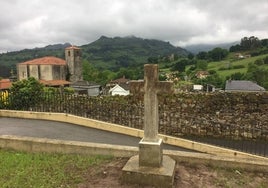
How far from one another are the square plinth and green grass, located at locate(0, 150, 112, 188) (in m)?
1.22

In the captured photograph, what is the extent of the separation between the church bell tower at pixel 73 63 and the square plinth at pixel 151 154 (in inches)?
2368

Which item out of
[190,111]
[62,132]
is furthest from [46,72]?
[62,132]

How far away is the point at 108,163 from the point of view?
241 inches

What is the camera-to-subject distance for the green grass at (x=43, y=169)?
5.25 m

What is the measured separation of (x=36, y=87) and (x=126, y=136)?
5.59 meters

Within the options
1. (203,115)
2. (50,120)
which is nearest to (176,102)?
(203,115)

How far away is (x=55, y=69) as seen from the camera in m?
Result: 61.0

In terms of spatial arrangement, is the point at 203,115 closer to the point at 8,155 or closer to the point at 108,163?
the point at 108,163

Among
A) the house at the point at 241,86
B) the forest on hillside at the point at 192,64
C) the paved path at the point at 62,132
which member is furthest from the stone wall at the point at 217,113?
the house at the point at 241,86

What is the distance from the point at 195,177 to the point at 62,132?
5.17 m

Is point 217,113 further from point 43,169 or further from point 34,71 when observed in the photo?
point 34,71

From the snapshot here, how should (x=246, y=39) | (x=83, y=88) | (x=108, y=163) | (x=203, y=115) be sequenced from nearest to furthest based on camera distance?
(x=108, y=163)
(x=203, y=115)
(x=83, y=88)
(x=246, y=39)

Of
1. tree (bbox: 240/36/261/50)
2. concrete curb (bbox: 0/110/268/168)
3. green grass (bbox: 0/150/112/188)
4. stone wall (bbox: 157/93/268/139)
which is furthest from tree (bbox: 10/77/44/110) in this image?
tree (bbox: 240/36/261/50)

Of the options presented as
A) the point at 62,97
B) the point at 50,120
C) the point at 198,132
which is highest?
the point at 62,97
